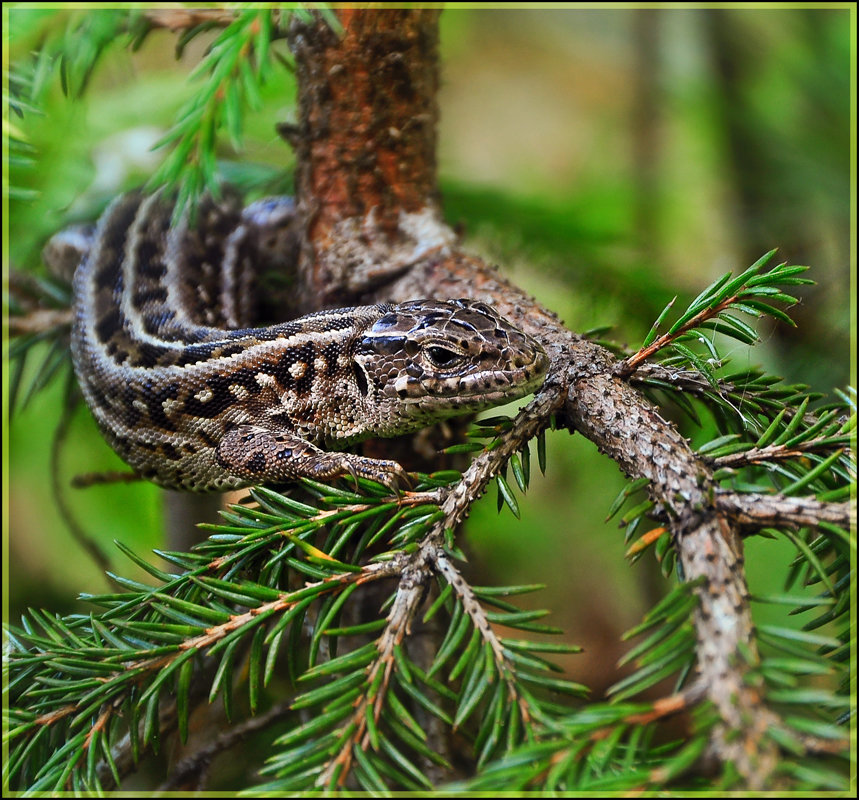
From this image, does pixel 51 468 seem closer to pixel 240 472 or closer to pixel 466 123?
pixel 240 472

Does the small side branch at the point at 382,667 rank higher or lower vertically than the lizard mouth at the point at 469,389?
lower

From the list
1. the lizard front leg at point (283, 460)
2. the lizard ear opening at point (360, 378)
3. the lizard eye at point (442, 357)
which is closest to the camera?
the lizard front leg at point (283, 460)

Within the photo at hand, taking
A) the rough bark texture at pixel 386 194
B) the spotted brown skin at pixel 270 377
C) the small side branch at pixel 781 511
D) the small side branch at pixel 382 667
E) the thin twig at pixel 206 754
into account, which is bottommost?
the thin twig at pixel 206 754

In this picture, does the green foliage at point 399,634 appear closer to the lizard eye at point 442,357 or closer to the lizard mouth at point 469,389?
the lizard mouth at point 469,389

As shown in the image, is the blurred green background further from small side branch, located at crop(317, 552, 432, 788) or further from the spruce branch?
small side branch, located at crop(317, 552, 432, 788)

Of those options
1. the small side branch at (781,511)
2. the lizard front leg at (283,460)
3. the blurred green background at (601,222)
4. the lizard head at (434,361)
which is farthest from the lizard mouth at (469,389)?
the small side branch at (781,511)

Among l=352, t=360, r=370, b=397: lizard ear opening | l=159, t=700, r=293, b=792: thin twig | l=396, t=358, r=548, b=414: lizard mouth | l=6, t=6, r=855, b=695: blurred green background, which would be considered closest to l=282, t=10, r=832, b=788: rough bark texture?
l=396, t=358, r=548, b=414: lizard mouth
